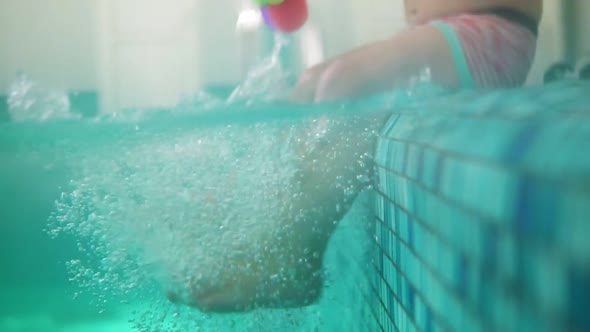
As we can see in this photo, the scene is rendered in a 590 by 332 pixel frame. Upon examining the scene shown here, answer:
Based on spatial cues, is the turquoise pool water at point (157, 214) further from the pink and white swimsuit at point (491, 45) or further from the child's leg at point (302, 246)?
the pink and white swimsuit at point (491, 45)

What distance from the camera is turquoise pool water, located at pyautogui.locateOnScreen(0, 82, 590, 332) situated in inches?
16.7

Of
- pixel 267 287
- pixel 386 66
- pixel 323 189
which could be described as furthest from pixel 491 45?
pixel 267 287

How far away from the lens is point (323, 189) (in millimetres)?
1516

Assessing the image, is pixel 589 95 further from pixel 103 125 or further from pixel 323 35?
pixel 103 125

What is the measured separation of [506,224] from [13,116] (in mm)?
2139

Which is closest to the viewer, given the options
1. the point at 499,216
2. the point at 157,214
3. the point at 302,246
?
the point at 499,216

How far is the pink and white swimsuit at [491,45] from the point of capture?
57.6 inches

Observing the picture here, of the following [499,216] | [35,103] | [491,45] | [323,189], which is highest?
[491,45]

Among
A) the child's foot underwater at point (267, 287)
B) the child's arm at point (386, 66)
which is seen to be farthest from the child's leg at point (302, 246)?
the child's arm at point (386, 66)

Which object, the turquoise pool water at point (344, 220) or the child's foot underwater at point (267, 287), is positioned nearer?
the turquoise pool water at point (344, 220)

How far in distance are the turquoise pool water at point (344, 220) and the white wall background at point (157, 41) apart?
0.60 feet

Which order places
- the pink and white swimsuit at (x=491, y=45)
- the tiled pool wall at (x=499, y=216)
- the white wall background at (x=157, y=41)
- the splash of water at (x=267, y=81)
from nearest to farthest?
the tiled pool wall at (x=499, y=216) → the pink and white swimsuit at (x=491, y=45) → the splash of water at (x=267, y=81) → the white wall background at (x=157, y=41)

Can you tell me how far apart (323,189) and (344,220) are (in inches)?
5.3

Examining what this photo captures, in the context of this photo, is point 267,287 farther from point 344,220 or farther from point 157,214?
point 157,214
